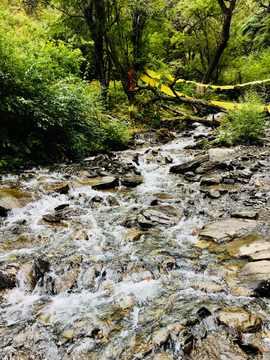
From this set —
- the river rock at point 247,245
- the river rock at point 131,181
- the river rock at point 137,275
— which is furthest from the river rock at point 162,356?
the river rock at point 131,181

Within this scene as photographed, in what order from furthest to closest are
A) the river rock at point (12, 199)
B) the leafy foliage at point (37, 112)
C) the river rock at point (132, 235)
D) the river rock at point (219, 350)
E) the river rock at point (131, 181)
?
1. the river rock at point (131, 181)
2. the leafy foliage at point (37, 112)
3. the river rock at point (12, 199)
4. the river rock at point (132, 235)
5. the river rock at point (219, 350)

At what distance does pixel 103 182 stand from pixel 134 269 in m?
3.43

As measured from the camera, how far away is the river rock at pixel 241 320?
1.98m

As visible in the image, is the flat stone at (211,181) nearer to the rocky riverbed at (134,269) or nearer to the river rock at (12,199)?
the rocky riverbed at (134,269)

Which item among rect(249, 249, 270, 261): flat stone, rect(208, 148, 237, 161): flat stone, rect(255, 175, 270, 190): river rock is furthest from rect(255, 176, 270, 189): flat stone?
rect(249, 249, 270, 261): flat stone

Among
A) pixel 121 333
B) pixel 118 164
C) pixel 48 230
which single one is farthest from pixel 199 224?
pixel 118 164

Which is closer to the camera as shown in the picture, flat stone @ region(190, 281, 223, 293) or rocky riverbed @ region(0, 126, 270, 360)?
rocky riverbed @ region(0, 126, 270, 360)

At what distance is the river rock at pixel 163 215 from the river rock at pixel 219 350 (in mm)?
2381

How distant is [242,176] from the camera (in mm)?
6188

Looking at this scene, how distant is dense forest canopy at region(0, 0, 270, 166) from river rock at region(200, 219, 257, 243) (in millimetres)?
5480

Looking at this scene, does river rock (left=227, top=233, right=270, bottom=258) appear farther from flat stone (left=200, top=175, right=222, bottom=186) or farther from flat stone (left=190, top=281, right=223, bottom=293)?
flat stone (left=200, top=175, right=222, bottom=186)

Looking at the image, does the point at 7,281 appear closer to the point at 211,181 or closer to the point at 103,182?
→ the point at 103,182

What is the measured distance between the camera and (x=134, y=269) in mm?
2961

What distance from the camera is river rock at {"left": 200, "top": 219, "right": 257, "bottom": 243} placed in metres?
3.59
